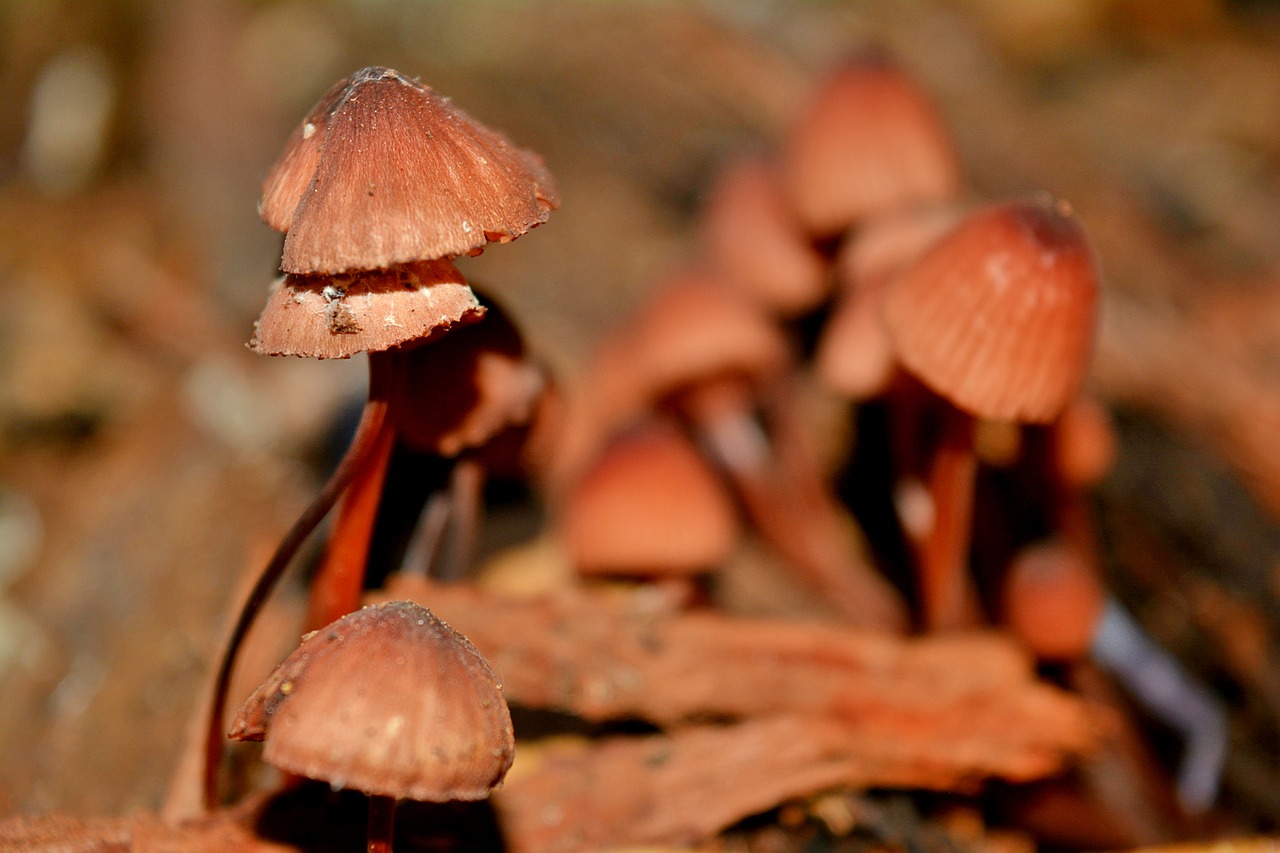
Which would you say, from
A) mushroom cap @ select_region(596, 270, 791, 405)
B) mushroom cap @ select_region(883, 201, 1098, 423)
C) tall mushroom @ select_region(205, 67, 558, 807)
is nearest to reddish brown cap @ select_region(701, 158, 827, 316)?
mushroom cap @ select_region(596, 270, 791, 405)

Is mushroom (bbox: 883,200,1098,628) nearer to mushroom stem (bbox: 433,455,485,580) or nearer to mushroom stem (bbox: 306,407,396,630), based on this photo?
mushroom stem (bbox: 433,455,485,580)

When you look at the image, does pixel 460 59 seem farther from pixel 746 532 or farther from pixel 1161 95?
pixel 1161 95

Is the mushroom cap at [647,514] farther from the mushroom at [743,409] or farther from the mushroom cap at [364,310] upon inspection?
the mushroom cap at [364,310]

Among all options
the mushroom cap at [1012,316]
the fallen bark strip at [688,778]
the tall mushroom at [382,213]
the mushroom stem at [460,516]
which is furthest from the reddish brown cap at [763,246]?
the tall mushroom at [382,213]

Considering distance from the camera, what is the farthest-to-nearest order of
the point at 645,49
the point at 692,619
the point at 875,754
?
the point at 645,49 < the point at 692,619 < the point at 875,754

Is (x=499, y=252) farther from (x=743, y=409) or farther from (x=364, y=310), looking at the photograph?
(x=364, y=310)

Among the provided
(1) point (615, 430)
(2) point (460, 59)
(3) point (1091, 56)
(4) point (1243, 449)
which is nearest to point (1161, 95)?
(3) point (1091, 56)
